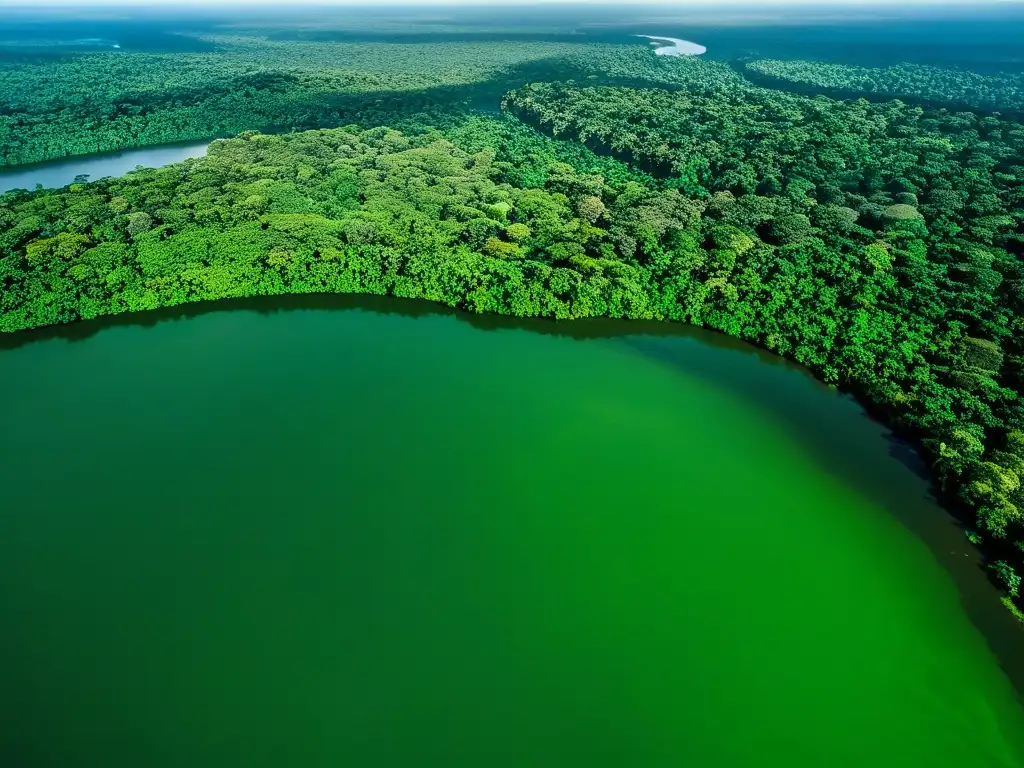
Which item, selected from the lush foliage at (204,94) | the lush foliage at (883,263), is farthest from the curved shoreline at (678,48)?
the lush foliage at (883,263)

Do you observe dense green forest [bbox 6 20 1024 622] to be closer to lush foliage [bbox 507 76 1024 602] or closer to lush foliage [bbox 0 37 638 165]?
lush foliage [bbox 507 76 1024 602]

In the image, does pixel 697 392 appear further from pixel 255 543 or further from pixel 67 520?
pixel 67 520

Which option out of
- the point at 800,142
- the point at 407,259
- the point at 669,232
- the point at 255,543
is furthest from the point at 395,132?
the point at 255,543

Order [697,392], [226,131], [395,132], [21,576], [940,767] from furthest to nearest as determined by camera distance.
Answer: [226,131]
[395,132]
[697,392]
[21,576]
[940,767]

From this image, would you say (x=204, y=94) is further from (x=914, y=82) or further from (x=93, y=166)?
(x=914, y=82)

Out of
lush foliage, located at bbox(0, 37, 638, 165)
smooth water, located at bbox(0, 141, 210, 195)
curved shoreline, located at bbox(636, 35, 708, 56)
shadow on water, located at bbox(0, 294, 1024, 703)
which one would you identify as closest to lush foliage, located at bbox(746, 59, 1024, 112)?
curved shoreline, located at bbox(636, 35, 708, 56)
